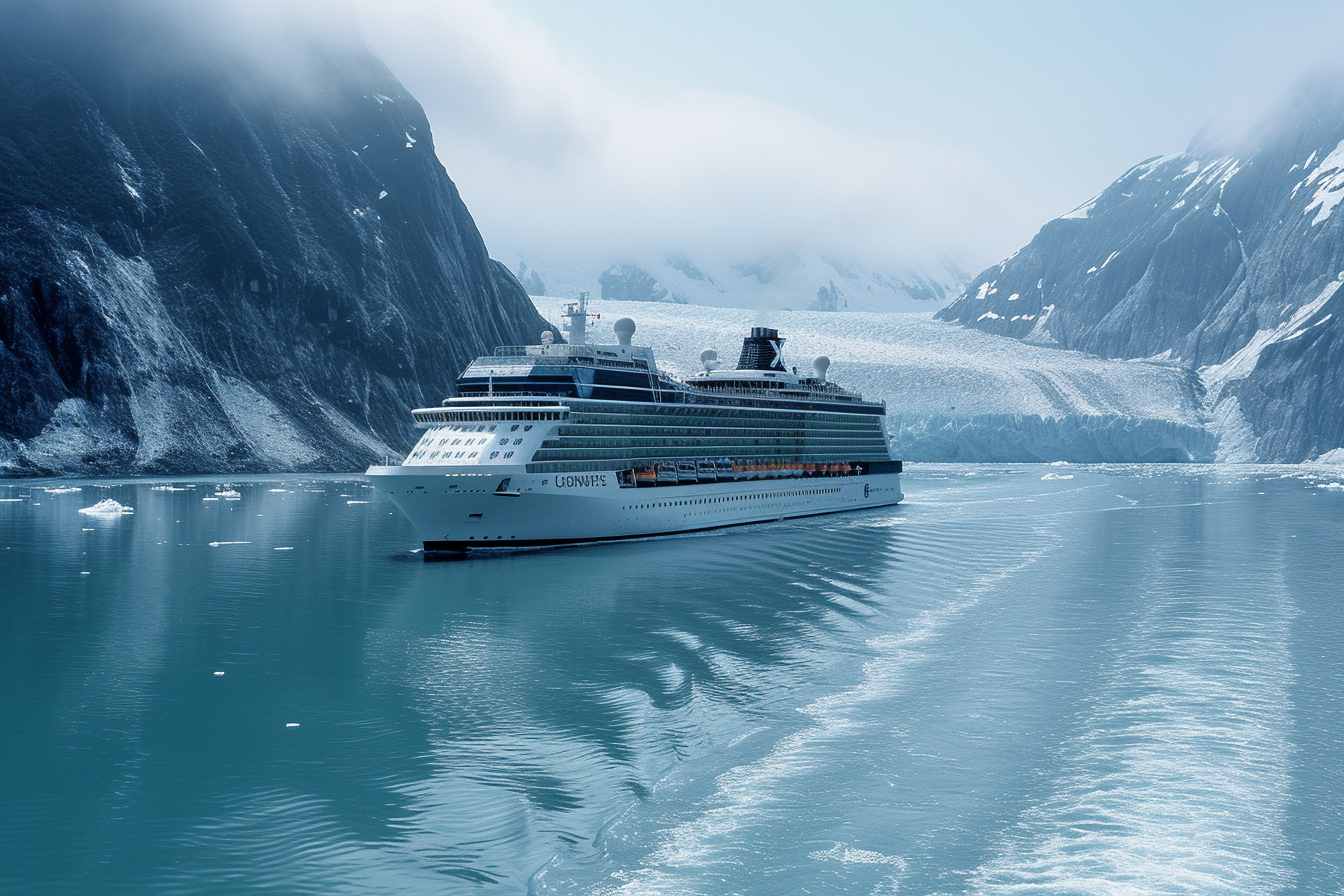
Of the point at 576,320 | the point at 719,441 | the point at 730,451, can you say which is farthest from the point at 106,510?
the point at 730,451

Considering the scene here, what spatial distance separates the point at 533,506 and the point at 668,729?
23.3 meters

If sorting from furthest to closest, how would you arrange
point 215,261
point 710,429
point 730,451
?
point 215,261 → point 730,451 → point 710,429

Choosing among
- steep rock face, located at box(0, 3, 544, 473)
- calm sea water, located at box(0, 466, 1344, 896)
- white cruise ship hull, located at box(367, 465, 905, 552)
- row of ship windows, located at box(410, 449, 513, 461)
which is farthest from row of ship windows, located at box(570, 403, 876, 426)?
steep rock face, located at box(0, 3, 544, 473)

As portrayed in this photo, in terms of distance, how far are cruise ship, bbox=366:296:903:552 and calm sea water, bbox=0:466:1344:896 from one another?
3.96 m

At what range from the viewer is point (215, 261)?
→ 122 metres

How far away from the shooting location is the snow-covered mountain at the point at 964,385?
5153 inches

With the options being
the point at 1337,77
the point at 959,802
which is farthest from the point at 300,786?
the point at 1337,77

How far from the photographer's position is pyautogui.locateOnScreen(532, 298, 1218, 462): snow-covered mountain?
429 feet

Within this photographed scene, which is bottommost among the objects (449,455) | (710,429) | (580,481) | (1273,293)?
(580,481)

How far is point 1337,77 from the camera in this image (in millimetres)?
187500

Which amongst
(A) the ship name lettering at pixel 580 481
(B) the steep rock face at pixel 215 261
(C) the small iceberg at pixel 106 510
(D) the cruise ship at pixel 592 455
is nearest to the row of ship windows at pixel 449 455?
(D) the cruise ship at pixel 592 455

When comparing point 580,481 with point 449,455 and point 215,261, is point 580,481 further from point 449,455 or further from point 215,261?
point 215,261

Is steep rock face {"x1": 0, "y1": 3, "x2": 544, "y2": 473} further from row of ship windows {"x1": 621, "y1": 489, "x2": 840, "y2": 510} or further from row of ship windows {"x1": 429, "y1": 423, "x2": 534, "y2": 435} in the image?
row of ship windows {"x1": 429, "y1": 423, "x2": 534, "y2": 435}

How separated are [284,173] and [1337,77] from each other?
18008 centimetres
